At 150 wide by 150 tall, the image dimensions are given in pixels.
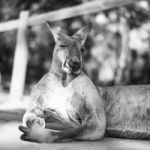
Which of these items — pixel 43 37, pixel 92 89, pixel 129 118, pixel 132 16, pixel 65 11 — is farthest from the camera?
pixel 43 37

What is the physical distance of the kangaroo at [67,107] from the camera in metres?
2.57

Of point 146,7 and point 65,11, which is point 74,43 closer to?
point 65,11

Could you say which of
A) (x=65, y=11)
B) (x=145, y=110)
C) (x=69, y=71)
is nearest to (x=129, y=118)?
(x=145, y=110)

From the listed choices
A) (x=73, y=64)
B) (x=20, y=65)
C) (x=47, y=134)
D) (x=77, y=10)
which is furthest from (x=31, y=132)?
(x=20, y=65)

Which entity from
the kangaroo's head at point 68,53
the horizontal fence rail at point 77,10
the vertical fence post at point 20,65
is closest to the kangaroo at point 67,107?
the kangaroo's head at point 68,53

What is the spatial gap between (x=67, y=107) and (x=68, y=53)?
41cm

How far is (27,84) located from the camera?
10.3 m

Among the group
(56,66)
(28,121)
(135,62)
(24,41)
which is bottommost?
(28,121)

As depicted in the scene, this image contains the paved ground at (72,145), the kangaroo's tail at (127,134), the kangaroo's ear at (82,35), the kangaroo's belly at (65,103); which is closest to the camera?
the paved ground at (72,145)

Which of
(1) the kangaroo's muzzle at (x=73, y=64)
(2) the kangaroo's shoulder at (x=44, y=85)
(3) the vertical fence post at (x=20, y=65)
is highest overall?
(3) the vertical fence post at (x=20, y=65)

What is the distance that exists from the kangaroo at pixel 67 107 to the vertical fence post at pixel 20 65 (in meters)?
2.53

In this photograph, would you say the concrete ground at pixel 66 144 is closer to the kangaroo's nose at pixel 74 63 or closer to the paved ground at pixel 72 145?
the paved ground at pixel 72 145

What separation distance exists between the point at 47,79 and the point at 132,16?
20.5 feet

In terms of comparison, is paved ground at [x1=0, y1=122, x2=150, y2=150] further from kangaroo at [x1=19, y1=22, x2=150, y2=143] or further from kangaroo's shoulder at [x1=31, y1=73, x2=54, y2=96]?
kangaroo's shoulder at [x1=31, y1=73, x2=54, y2=96]
